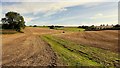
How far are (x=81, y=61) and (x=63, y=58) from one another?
1.72 metres

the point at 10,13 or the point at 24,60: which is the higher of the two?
the point at 10,13

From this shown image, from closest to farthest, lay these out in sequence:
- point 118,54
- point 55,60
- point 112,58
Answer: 1. point 55,60
2. point 112,58
3. point 118,54

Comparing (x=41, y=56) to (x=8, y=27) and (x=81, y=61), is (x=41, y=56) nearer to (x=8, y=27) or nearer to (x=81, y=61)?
(x=81, y=61)

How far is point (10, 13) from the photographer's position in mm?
70875

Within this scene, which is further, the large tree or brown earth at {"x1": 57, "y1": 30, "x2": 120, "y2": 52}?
the large tree

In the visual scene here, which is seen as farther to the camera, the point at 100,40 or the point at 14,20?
the point at 14,20

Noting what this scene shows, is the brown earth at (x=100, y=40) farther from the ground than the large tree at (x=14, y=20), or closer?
closer

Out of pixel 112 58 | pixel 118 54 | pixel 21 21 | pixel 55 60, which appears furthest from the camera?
pixel 21 21

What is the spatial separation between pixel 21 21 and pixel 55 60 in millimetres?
55518

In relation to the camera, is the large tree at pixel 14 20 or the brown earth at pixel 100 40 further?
the large tree at pixel 14 20

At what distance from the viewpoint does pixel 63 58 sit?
56.4 ft

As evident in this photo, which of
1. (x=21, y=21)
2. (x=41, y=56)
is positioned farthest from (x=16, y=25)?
(x=41, y=56)

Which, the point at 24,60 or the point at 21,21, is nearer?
the point at 24,60

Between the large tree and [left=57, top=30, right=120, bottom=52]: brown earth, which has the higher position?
the large tree
